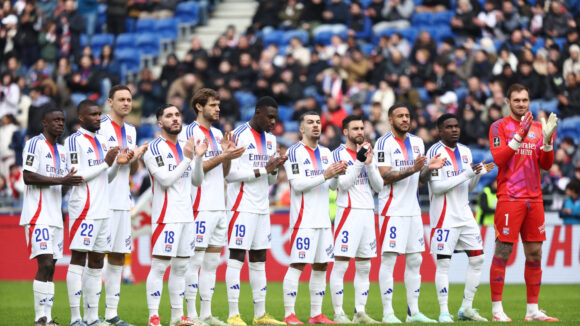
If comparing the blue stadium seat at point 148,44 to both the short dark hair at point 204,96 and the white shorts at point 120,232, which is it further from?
the white shorts at point 120,232

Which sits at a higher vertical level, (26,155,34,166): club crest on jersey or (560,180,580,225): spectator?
(26,155,34,166): club crest on jersey

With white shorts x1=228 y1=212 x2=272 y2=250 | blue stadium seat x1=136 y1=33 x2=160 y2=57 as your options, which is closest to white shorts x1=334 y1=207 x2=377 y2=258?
white shorts x1=228 y1=212 x2=272 y2=250

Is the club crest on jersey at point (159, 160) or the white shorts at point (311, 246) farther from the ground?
the club crest on jersey at point (159, 160)

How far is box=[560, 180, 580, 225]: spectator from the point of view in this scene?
20016mm

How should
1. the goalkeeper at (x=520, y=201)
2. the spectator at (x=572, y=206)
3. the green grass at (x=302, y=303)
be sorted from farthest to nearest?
the spectator at (x=572, y=206), the green grass at (x=302, y=303), the goalkeeper at (x=520, y=201)

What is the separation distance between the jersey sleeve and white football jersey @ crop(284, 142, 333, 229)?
3343 millimetres

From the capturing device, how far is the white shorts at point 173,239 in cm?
1236

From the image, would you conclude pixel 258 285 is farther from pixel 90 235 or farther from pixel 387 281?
pixel 90 235

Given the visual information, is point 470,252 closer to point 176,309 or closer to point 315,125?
point 315,125

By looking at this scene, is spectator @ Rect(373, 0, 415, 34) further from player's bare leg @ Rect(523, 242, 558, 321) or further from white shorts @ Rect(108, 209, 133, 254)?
white shorts @ Rect(108, 209, 133, 254)

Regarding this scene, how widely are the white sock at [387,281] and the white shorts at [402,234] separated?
0.48ft

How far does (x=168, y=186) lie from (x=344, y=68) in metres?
13.8

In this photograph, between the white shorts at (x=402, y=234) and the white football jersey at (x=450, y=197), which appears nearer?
the white shorts at (x=402, y=234)

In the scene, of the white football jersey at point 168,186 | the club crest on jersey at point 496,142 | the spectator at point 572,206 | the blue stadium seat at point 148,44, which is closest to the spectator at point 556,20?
the spectator at point 572,206
